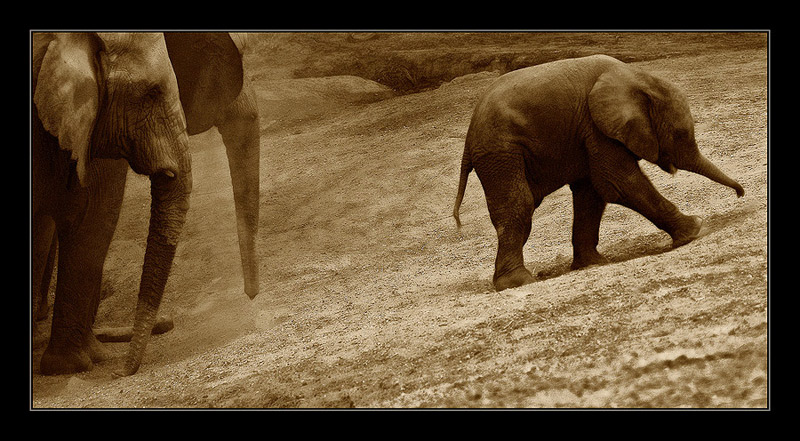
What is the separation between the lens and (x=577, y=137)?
20.9 feet

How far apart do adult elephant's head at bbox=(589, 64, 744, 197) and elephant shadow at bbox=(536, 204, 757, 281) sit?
0.18 m

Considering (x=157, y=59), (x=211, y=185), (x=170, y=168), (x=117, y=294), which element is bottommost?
(x=117, y=294)

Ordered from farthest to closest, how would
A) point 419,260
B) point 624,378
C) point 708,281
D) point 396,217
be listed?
point 396,217 < point 419,260 < point 708,281 < point 624,378

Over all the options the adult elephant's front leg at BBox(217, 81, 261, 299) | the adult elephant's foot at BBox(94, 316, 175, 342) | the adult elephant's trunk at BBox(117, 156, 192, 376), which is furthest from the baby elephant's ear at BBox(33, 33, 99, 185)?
the adult elephant's front leg at BBox(217, 81, 261, 299)

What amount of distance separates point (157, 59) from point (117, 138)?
46 cm

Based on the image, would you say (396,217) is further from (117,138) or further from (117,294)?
(117,138)

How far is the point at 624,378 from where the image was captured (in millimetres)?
4539

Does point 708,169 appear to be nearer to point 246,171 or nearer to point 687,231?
point 687,231

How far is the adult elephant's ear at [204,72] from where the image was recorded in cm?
674

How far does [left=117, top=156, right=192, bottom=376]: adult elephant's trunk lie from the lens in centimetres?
590

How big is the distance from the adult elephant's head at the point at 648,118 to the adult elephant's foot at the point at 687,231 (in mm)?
320

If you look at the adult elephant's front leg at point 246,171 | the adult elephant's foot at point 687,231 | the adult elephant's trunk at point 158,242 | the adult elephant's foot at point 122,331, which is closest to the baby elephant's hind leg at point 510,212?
the adult elephant's foot at point 687,231

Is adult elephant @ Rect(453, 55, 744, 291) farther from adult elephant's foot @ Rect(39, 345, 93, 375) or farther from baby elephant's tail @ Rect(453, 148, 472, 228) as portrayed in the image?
adult elephant's foot @ Rect(39, 345, 93, 375)
